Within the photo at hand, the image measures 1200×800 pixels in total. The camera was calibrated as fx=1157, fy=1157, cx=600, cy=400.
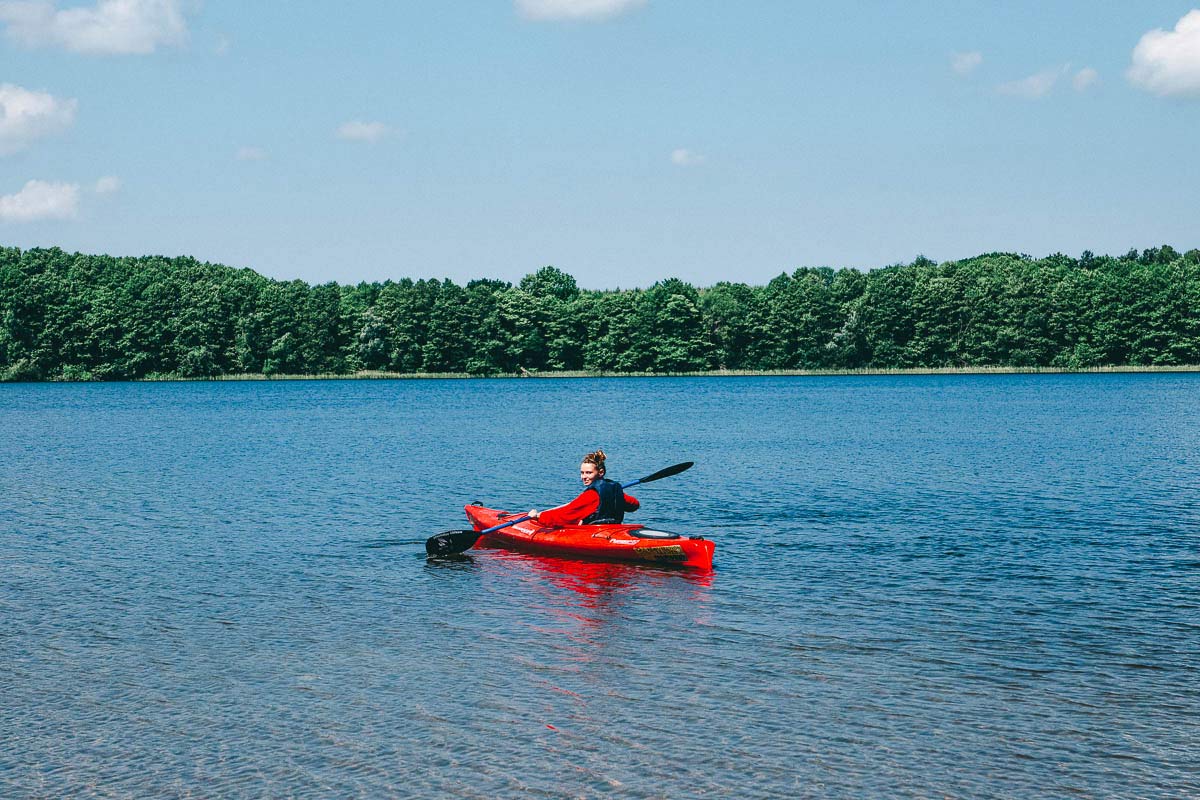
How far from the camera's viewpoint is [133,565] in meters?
22.0

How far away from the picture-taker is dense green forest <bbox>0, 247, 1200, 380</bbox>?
455 feet

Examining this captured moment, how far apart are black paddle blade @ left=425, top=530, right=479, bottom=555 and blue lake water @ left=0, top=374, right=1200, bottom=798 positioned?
2.43 ft

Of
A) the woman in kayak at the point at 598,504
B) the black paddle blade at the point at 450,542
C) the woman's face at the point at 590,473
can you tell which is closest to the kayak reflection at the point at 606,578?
the black paddle blade at the point at 450,542

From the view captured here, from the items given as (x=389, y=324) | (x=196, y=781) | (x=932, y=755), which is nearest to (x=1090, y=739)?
(x=932, y=755)

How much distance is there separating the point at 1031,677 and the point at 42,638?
1289 centimetres

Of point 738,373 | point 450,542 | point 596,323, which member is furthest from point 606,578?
point 738,373

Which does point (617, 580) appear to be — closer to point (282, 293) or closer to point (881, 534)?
point (881, 534)

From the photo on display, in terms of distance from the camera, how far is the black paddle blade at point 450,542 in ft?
75.6

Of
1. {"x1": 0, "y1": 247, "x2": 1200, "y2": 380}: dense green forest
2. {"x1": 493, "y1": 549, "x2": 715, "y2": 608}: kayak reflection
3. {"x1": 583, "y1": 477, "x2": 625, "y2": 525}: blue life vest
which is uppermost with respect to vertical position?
{"x1": 0, "y1": 247, "x2": 1200, "y2": 380}: dense green forest

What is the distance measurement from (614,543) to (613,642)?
5.91 m

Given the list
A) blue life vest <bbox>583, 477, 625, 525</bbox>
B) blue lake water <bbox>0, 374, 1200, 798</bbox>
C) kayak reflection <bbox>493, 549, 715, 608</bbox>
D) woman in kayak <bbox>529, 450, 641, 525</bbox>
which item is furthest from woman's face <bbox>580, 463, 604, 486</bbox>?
blue lake water <bbox>0, 374, 1200, 798</bbox>

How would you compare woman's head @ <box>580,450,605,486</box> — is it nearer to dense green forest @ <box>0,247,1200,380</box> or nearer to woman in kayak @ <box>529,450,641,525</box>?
woman in kayak @ <box>529,450,641,525</box>

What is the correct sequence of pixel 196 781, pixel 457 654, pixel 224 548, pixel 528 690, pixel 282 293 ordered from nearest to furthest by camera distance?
1. pixel 196 781
2. pixel 528 690
3. pixel 457 654
4. pixel 224 548
5. pixel 282 293

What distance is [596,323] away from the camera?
508ft
